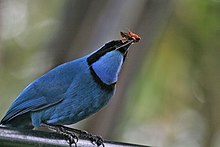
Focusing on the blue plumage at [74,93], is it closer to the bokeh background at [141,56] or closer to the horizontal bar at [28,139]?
the horizontal bar at [28,139]

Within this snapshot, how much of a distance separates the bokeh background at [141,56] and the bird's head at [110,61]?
1.84 meters

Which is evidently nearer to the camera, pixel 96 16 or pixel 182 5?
pixel 96 16

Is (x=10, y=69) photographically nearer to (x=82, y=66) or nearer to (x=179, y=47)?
(x=179, y=47)

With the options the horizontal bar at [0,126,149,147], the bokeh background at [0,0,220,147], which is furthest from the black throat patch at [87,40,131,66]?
the bokeh background at [0,0,220,147]

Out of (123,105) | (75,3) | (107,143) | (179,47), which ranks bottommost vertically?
(107,143)

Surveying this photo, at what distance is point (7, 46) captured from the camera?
294 inches

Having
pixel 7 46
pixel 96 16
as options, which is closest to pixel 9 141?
pixel 96 16

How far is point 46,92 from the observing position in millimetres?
3711

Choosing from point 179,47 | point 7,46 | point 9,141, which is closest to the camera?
point 9,141

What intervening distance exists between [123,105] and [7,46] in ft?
7.35

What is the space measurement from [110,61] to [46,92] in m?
0.43

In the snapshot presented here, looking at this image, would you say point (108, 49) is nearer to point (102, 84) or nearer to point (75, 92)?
point (102, 84)

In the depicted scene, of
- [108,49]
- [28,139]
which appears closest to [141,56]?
[108,49]

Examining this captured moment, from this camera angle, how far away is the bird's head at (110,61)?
3.57m
